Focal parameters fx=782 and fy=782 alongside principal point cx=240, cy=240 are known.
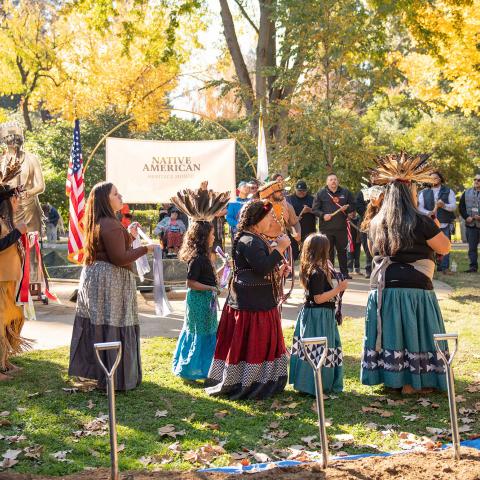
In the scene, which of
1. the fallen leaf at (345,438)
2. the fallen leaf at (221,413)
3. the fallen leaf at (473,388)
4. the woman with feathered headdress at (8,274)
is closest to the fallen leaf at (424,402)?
the fallen leaf at (473,388)

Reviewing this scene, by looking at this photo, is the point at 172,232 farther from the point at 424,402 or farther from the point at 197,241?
the point at 424,402

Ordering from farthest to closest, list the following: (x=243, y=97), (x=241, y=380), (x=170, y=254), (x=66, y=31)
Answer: (x=66, y=31)
(x=243, y=97)
(x=170, y=254)
(x=241, y=380)

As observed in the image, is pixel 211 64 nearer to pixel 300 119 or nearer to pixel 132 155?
pixel 300 119

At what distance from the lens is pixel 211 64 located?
120 ft

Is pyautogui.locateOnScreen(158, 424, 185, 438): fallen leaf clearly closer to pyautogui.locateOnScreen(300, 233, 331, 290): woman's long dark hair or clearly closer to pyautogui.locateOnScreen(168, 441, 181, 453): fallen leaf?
pyautogui.locateOnScreen(168, 441, 181, 453): fallen leaf

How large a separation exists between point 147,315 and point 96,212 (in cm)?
441

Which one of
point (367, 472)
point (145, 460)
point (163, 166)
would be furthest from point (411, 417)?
point (163, 166)

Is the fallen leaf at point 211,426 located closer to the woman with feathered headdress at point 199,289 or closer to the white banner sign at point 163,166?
the woman with feathered headdress at point 199,289

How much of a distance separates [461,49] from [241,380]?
16094 millimetres

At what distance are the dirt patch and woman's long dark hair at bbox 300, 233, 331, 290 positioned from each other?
7.59ft

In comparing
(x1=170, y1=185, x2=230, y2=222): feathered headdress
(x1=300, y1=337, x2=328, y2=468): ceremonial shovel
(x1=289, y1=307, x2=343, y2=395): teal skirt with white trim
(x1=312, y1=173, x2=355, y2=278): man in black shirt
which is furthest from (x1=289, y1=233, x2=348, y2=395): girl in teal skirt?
(x1=312, y1=173, x2=355, y2=278): man in black shirt

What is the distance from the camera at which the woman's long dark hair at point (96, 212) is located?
6734 millimetres

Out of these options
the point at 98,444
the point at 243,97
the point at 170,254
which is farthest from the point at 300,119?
the point at 98,444

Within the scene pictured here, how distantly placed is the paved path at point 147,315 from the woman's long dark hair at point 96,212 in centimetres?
245
